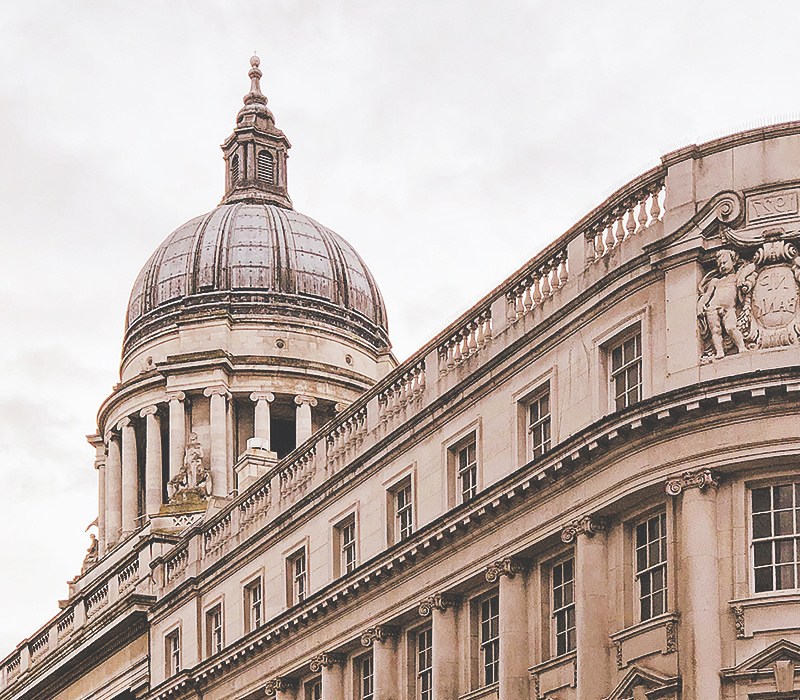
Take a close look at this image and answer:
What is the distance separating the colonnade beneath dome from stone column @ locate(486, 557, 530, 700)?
50140 millimetres

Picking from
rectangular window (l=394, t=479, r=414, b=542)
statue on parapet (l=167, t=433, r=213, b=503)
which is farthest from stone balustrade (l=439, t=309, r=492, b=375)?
statue on parapet (l=167, t=433, r=213, b=503)

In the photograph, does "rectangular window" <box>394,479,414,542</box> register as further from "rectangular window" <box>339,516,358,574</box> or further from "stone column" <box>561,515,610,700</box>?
"stone column" <box>561,515,610,700</box>

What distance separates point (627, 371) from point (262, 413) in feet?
185

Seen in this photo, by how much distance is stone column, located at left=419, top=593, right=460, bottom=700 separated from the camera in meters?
46.2

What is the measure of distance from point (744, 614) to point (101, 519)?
231ft

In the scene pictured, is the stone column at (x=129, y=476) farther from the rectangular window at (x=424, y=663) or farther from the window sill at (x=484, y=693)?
the window sill at (x=484, y=693)

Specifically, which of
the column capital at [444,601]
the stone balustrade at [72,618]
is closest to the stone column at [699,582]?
the column capital at [444,601]

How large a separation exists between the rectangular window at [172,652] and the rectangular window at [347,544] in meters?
12.6

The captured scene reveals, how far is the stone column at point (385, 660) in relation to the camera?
4912 centimetres

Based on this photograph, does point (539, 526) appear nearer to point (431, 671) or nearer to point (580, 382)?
point (580, 382)

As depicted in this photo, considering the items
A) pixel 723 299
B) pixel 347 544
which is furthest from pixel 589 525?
pixel 347 544

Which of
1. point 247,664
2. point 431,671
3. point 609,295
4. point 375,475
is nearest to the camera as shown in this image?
point 609,295

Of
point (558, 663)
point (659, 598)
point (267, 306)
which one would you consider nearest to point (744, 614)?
point (659, 598)

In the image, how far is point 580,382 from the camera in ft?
139
